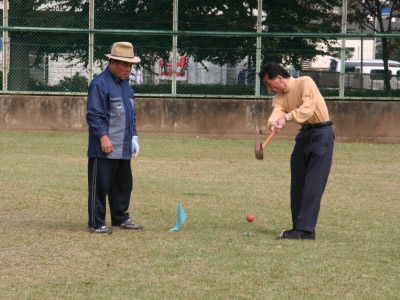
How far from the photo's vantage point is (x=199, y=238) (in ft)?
26.3

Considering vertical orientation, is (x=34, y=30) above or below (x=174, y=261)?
above

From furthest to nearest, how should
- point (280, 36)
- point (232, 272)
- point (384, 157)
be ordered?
point (280, 36)
point (384, 157)
point (232, 272)

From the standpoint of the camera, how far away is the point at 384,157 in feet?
53.8

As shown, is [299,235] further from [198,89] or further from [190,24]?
[190,24]

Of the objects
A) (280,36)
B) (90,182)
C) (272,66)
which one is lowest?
(90,182)

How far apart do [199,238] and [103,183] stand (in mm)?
1048

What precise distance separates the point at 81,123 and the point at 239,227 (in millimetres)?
10891

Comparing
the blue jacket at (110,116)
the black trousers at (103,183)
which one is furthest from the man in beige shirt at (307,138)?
the black trousers at (103,183)

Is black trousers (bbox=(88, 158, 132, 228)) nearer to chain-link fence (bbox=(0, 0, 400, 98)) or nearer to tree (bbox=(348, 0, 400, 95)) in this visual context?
chain-link fence (bbox=(0, 0, 400, 98))

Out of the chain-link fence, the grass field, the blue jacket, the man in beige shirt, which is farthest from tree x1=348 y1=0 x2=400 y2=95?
the blue jacket

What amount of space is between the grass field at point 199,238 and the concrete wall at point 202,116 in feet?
12.8

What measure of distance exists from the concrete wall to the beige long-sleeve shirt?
35.8 feet

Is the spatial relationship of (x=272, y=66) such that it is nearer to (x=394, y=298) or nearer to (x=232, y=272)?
(x=232, y=272)

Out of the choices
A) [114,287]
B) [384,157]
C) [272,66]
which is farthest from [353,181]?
[114,287]
